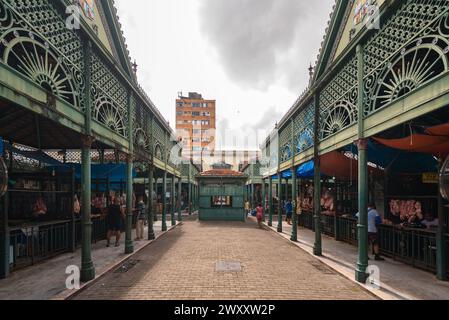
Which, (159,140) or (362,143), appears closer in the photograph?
(362,143)

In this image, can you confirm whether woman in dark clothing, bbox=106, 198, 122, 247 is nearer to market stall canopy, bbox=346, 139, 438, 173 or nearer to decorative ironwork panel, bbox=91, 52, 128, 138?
decorative ironwork panel, bbox=91, 52, 128, 138

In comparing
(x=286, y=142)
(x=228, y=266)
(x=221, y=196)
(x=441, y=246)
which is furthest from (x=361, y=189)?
(x=221, y=196)

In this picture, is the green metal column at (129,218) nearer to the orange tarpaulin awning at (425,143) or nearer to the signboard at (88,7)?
the signboard at (88,7)

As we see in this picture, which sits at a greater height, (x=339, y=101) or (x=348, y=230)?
(x=339, y=101)

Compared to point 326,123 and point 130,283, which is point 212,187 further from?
point 130,283

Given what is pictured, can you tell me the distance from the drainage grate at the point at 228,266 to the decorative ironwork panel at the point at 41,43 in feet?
18.0

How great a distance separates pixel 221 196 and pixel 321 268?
1516cm

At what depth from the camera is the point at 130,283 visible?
264 inches

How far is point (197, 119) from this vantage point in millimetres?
85812

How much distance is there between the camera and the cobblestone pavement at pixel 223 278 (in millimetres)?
5906

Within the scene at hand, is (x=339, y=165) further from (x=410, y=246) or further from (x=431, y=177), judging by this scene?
(x=410, y=246)

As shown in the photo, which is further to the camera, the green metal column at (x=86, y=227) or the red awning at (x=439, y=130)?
the green metal column at (x=86, y=227)

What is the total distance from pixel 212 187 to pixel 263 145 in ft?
17.4

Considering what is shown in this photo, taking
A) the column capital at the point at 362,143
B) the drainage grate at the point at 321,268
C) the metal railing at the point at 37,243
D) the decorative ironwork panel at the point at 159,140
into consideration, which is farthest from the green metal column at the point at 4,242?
the column capital at the point at 362,143
